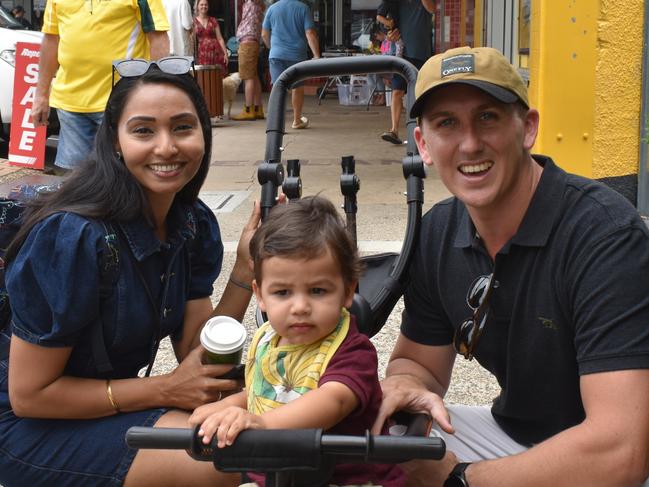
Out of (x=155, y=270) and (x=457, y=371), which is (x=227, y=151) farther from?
(x=155, y=270)

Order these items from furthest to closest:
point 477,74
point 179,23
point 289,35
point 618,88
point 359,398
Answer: point 289,35
point 179,23
point 618,88
point 477,74
point 359,398

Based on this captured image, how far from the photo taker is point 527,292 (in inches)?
89.7

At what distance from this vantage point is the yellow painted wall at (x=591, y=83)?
21.1 feet

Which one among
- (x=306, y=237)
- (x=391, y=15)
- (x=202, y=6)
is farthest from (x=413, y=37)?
(x=306, y=237)

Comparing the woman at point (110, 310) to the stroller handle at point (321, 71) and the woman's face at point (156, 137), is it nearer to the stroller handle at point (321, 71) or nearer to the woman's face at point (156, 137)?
A: the woman's face at point (156, 137)

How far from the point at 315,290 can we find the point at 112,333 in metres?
0.68

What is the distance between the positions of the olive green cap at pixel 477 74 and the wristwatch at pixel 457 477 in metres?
0.87

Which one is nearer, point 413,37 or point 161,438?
point 161,438

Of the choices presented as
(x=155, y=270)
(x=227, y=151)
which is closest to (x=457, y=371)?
(x=155, y=270)

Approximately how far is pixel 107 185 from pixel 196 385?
0.60 metres

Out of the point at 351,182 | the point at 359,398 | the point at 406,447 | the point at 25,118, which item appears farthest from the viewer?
the point at 25,118

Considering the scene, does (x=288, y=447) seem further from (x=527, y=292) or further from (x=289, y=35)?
(x=289, y=35)

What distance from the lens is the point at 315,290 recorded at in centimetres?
221

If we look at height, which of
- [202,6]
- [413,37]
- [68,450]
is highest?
[202,6]
